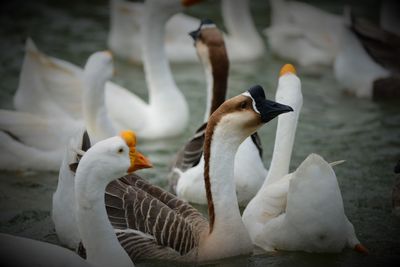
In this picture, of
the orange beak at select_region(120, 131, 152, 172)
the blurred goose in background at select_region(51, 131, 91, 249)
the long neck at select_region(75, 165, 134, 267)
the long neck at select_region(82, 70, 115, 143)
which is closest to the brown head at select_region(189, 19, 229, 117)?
the long neck at select_region(82, 70, 115, 143)

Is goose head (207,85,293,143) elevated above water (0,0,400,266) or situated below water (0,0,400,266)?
above

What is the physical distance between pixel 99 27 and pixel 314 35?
336cm

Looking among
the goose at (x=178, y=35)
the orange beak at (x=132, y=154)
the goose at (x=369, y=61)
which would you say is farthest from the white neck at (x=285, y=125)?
the goose at (x=178, y=35)

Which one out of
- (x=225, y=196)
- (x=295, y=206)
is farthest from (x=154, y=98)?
(x=295, y=206)

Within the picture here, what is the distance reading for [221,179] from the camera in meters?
5.37

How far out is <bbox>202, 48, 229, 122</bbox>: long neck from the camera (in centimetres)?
705

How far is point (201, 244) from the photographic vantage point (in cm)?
535

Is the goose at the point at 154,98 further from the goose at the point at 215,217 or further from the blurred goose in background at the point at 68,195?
the goose at the point at 215,217

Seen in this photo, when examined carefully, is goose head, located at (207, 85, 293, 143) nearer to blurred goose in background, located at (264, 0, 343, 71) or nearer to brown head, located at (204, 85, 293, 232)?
brown head, located at (204, 85, 293, 232)

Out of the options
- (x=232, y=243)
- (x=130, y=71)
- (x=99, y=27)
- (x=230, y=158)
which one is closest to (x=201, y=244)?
(x=232, y=243)

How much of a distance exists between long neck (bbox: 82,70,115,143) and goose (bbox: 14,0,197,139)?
710 millimetres

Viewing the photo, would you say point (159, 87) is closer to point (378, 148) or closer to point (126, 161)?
point (378, 148)

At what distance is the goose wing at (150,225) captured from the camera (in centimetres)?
533

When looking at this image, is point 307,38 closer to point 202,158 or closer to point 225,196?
point 202,158
